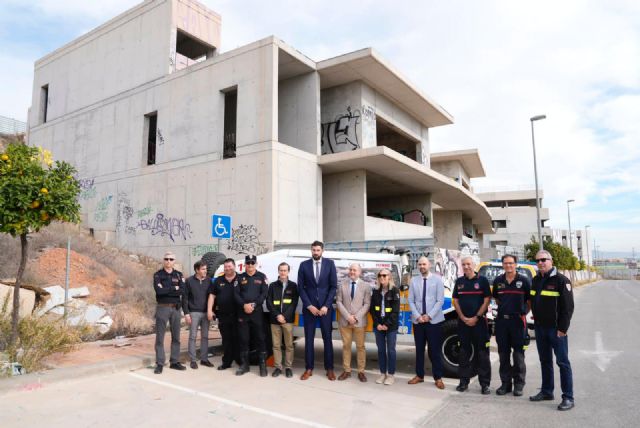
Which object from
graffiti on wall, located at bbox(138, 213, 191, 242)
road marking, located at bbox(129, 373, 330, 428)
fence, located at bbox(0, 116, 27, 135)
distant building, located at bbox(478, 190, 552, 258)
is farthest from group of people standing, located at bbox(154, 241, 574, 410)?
distant building, located at bbox(478, 190, 552, 258)

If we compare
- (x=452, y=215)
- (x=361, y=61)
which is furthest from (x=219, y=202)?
(x=452, y=215)

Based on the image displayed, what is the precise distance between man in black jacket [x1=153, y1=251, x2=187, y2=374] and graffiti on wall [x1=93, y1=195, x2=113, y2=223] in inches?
636

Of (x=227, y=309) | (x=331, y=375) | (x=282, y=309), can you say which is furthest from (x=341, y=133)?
(x=331, y=375)

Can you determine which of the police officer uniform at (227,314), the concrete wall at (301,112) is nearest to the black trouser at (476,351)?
the police officer uniform at (227,314)

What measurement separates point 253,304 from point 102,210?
A: 1767 centimetres

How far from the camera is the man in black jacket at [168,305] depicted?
23.9 ft

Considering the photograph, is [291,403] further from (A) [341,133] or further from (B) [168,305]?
(A) [341,133]

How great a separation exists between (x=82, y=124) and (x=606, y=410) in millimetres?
25748

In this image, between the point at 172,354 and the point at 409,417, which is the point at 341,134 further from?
the point at 409,417

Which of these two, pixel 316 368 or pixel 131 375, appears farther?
pixel 316 368

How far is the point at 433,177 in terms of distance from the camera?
22.0 meters

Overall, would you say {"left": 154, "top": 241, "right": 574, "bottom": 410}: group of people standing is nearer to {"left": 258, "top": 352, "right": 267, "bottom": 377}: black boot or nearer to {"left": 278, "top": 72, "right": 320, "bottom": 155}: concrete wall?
{"left": 258, "top": 352, "right": 267, "bottom": 377}: black boot

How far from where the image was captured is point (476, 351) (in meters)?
6.43

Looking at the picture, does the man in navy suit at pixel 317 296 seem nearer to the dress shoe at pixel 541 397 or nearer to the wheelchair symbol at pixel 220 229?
the dress shoe at pixel 541 397
